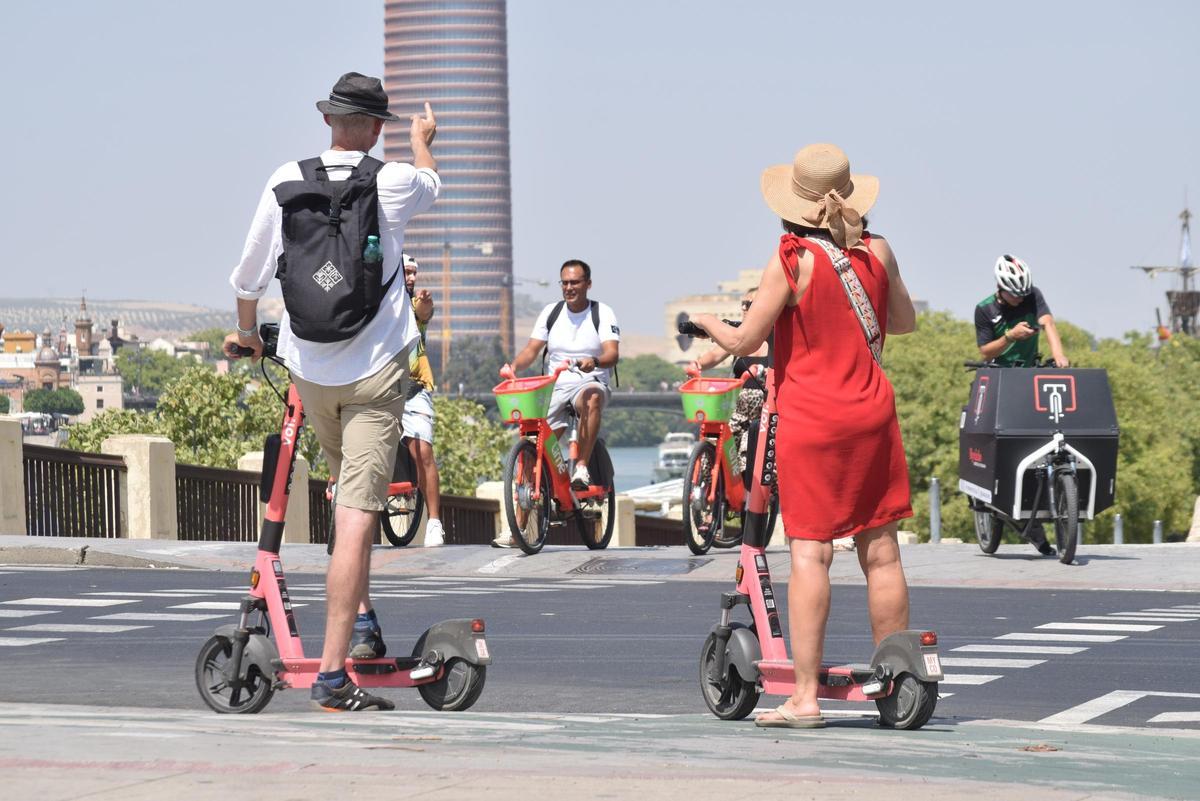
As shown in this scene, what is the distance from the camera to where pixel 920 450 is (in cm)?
8262

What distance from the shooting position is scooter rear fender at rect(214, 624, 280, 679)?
6.80 m

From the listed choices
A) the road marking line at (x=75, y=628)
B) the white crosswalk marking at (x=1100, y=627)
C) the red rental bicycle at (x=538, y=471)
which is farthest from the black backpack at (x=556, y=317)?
the road marking line at (x=75, y=628)

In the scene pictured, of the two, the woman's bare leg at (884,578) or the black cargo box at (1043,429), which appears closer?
the woman's bare leg at (884,578)

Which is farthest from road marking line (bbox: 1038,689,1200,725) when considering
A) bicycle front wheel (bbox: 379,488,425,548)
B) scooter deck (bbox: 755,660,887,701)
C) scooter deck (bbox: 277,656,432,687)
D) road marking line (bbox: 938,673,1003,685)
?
bicycle front wheel (bbox: 379,488,425,548)

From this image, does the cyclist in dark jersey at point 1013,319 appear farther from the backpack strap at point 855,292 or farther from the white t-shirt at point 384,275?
the white t-shirt at point 384,275

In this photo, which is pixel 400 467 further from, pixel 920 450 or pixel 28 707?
pixel 920 450

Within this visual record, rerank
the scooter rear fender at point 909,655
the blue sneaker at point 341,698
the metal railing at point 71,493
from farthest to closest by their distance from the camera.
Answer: the metal railing at point 71,493 < the blue sneaker at point 341,698 < the scooter rear fender at point 909,655

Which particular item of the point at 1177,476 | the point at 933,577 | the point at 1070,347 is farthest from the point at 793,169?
the point at 1070,347

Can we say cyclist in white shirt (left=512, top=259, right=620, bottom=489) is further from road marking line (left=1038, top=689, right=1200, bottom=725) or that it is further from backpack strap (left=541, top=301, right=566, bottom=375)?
road marking line (left=1038, top=689, right=1200, bottom=725)

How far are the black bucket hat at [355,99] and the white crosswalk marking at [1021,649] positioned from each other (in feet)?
14.0

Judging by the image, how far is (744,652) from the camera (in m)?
6.81

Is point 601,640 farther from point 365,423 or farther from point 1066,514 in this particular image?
point 1066,514

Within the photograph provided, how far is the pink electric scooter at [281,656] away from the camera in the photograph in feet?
22.4

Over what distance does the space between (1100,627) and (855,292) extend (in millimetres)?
4846
